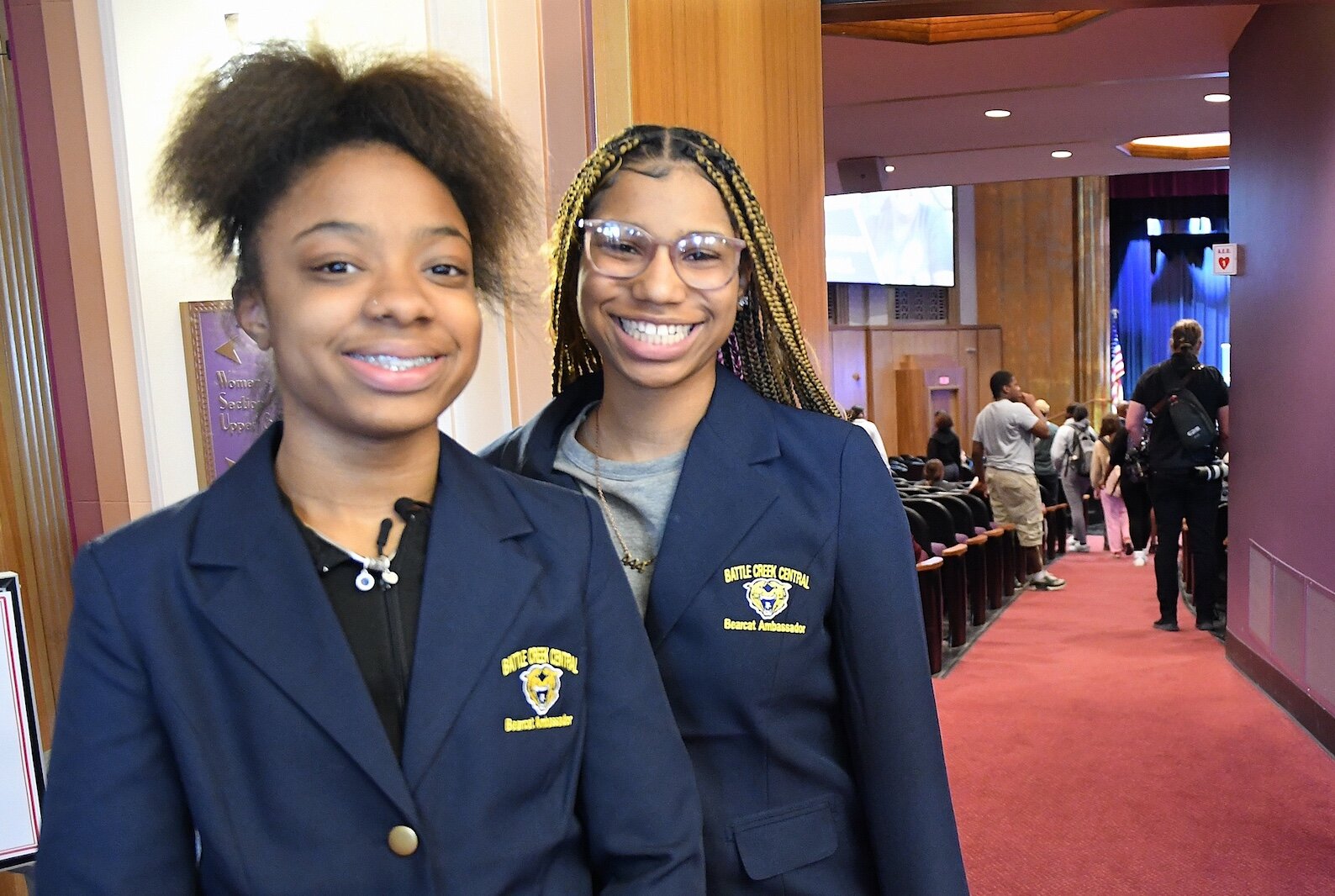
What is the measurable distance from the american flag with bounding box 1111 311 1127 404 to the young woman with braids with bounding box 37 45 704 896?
16.9 m

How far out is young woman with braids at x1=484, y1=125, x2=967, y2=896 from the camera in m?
1.31

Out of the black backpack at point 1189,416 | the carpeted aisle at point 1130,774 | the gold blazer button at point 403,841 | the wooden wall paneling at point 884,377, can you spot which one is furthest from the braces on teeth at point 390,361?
the wooden wall paneling at point 884,377

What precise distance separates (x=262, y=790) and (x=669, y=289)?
27.7 inches

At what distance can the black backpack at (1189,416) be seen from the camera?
5.62 meters

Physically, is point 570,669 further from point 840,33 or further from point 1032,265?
point 1032,265

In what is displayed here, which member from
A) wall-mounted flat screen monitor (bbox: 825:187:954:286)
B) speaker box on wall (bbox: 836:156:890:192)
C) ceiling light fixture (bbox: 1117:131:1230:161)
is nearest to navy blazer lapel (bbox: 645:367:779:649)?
speaker box on wall (bbox: 836:156:890:192)

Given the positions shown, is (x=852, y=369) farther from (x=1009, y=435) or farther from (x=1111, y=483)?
(x=1009, y=435)

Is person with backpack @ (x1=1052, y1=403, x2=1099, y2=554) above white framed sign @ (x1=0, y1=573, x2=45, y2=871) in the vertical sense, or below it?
below

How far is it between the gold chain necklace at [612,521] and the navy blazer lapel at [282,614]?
47 centimetres

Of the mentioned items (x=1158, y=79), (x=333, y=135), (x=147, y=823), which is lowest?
(x=147, y=823)

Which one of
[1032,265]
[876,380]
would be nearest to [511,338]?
[876,380]

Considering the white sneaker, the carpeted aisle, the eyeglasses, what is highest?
the eyeglasses

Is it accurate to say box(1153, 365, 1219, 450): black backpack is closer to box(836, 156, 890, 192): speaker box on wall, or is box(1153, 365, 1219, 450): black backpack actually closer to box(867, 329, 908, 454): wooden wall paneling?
box(836, 156, 890, 192): speaker box on wall

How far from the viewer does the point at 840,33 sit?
5074mm
